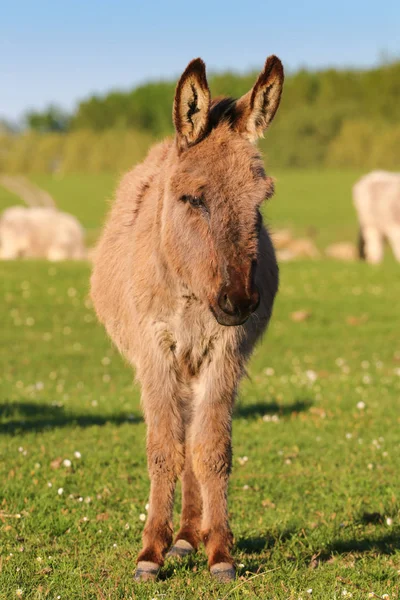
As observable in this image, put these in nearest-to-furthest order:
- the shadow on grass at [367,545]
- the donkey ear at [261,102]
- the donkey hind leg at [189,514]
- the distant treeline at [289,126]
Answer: the donkey ear at [261,102]
the donkey hind leg at [189,514]
the shadow on grass at [367,545]
the distant treeline at [289,126]

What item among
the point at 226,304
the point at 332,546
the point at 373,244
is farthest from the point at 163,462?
the point at 373,244

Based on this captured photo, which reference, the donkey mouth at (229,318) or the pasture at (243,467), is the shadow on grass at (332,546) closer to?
the pasture at (243,467)

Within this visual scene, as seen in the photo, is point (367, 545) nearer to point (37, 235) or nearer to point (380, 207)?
point (380, 207)

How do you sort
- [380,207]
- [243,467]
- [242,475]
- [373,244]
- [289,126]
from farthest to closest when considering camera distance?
[289,126]
[373,244]
[380,207]
[243,467]
[242,475]

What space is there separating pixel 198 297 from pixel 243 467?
339 cm

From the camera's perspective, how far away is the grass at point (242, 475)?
5.03 m

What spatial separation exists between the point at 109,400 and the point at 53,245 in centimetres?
1694

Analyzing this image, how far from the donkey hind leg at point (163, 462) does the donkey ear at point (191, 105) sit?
1.62 meters

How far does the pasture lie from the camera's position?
505cm

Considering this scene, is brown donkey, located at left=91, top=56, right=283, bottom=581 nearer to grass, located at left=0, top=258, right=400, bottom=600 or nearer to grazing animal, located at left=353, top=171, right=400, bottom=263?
grass, located at left=0, top=258, right=400, bottom=600

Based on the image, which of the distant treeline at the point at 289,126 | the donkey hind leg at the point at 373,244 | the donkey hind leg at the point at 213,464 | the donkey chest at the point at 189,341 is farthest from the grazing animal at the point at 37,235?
the distant treeline at the point at 289,126

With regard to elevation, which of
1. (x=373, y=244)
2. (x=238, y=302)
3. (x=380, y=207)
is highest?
(x=238, y=302)

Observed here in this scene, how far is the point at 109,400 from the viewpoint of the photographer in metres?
10.6

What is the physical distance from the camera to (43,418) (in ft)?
30.9
